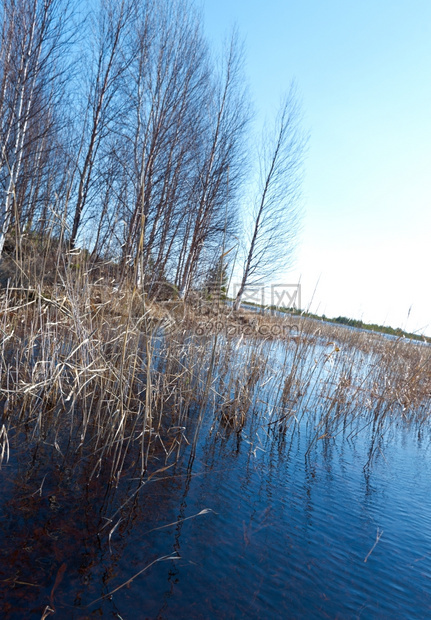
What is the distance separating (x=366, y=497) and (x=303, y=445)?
0.74 metres

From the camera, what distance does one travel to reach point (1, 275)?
6.45m

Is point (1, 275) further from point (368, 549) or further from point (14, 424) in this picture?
point (368, 549)

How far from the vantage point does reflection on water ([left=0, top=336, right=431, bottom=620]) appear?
1.27m

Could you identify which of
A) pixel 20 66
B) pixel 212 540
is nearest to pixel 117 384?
pixel 212 540

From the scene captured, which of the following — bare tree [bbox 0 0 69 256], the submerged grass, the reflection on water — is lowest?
the reflection on water

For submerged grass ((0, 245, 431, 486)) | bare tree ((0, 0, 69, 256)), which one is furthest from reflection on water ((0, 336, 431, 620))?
bare tree ((0, 0, 69, 256))

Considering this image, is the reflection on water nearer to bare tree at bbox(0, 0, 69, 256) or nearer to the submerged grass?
the submerged grass

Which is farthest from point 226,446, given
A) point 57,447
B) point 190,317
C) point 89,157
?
point 89,157

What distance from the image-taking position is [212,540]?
1.62m

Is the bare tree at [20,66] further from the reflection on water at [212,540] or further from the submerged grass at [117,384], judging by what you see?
the reflection on water at [212,540]

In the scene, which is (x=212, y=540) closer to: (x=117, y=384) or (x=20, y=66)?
(x=117, y=384)

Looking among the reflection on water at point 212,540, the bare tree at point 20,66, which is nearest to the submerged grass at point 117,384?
the reflection on water at point 212,540

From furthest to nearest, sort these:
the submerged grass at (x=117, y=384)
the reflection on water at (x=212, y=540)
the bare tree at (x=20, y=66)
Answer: the bare tree at (x=20, y=66)
the submerged grass at (x=117, y=384)
the reflection on water at (x=212, y=540)

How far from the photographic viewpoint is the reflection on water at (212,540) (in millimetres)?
1266
